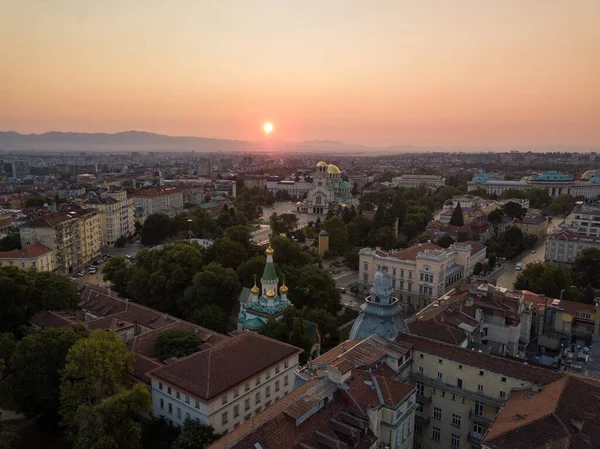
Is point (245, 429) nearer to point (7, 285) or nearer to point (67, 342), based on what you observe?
point (67, 342)

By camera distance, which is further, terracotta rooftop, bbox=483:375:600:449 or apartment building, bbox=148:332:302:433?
apartment building, bbox=148:332:302:433

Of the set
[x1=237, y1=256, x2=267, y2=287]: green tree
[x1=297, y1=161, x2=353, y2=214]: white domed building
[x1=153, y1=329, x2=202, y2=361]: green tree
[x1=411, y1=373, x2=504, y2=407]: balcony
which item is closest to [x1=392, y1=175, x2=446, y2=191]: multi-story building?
[x1=297, y1=161, x2=353, y2=214]: white domed building

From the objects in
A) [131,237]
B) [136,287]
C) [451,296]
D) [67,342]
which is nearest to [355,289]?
[451,296]

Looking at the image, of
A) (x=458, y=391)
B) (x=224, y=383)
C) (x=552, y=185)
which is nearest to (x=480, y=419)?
(x=458, y=391)

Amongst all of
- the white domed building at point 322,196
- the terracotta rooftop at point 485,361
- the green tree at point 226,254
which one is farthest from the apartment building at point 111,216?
the terracotta rooftop at point 485,361

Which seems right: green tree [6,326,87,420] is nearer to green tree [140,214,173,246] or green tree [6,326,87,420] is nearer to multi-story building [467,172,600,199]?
green tree [140,214,173,246]

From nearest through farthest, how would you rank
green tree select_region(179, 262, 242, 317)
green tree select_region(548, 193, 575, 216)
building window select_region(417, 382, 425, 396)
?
building window select_region(417, 382, 425, 396), green tree select_region(179, 262, 242, 317), green tree select_region(548, 193, 575, 216)

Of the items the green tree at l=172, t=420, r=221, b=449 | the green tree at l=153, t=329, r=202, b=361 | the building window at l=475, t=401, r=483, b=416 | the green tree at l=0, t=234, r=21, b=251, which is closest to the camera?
the green tree at l=172, t=420, r=221, b=449
